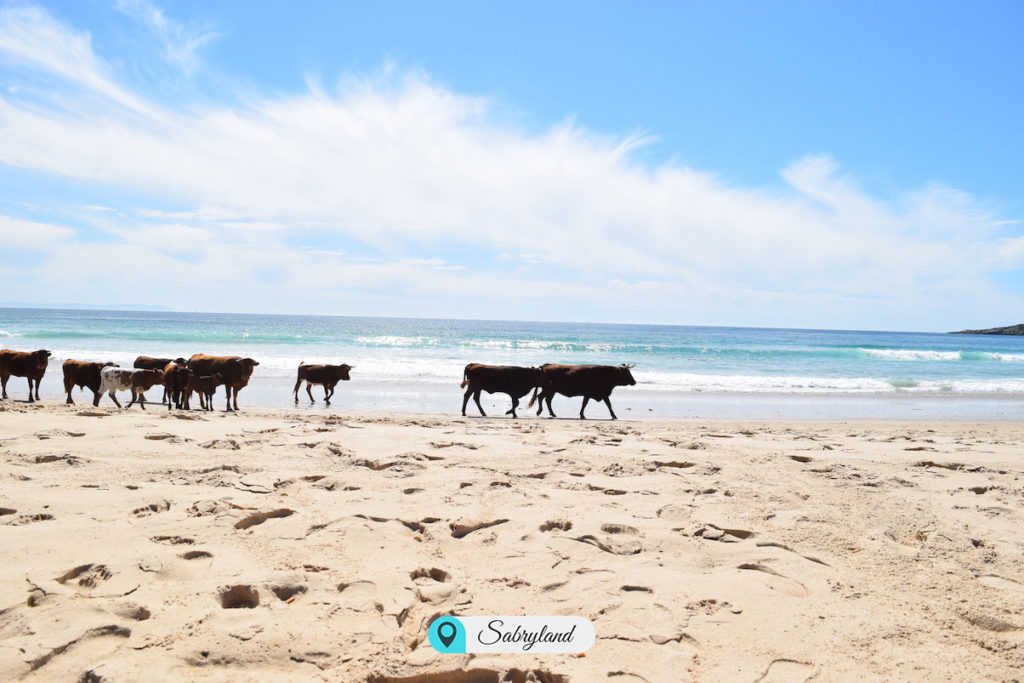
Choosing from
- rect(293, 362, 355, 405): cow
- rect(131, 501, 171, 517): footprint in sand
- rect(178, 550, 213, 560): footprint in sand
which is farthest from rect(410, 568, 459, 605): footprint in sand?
rect(293, 362, 355, 405): cow

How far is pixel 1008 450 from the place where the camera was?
841 centimetres

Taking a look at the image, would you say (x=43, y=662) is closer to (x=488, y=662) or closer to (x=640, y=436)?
(x=488, y=662)

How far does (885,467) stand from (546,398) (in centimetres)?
754

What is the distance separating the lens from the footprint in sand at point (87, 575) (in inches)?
124

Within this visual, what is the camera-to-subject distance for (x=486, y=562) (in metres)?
3.61

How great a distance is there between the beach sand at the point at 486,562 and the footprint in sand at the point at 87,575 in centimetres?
1

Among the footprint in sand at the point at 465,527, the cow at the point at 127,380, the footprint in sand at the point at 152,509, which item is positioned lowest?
the footprint in sand at the point at 465,527

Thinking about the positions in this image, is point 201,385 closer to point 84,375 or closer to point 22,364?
point 84,375

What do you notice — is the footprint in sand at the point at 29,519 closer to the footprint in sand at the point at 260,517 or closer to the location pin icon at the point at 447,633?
the footprint in sand at the point at 260,517

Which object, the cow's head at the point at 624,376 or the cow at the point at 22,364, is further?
the cow's head at the point at 624,376

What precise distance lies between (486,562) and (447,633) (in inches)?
31.9

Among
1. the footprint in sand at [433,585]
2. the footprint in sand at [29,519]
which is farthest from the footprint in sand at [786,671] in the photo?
the footprint in sand at [29,519]

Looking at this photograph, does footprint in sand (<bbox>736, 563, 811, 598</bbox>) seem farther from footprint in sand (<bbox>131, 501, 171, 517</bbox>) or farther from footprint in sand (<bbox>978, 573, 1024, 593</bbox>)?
footprint in sand (<bbox>131, 501, 171, 517</bbox>)

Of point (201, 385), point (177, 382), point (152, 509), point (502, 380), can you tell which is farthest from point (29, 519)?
point (502, 380)
